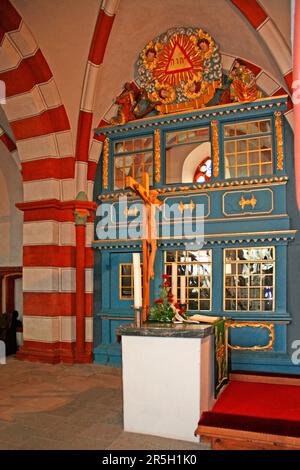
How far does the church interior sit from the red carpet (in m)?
0.11

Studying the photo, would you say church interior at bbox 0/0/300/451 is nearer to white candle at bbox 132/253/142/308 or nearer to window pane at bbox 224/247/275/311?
window pane at bbox 224/247/275/311

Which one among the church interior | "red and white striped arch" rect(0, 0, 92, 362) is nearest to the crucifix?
the church interior

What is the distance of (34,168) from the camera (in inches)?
327

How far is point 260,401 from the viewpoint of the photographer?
4621mm

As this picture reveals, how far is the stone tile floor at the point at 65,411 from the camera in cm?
405

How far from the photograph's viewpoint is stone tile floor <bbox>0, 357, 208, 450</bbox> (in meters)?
4.05

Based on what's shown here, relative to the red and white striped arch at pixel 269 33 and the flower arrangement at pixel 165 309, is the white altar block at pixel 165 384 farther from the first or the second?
the red and white striped arch at pixel 269 33

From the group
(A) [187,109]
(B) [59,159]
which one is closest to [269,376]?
(A) [187,109]

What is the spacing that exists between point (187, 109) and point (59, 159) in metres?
2.73

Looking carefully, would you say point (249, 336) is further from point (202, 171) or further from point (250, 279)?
point (202, 171)

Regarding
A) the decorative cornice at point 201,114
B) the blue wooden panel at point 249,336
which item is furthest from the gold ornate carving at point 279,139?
the blue wooden panel at point 249,336

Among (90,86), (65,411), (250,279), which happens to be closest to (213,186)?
(250,279)

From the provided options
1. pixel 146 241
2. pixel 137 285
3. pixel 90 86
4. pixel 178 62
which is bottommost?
pixel 137 285

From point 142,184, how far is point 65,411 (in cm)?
385
